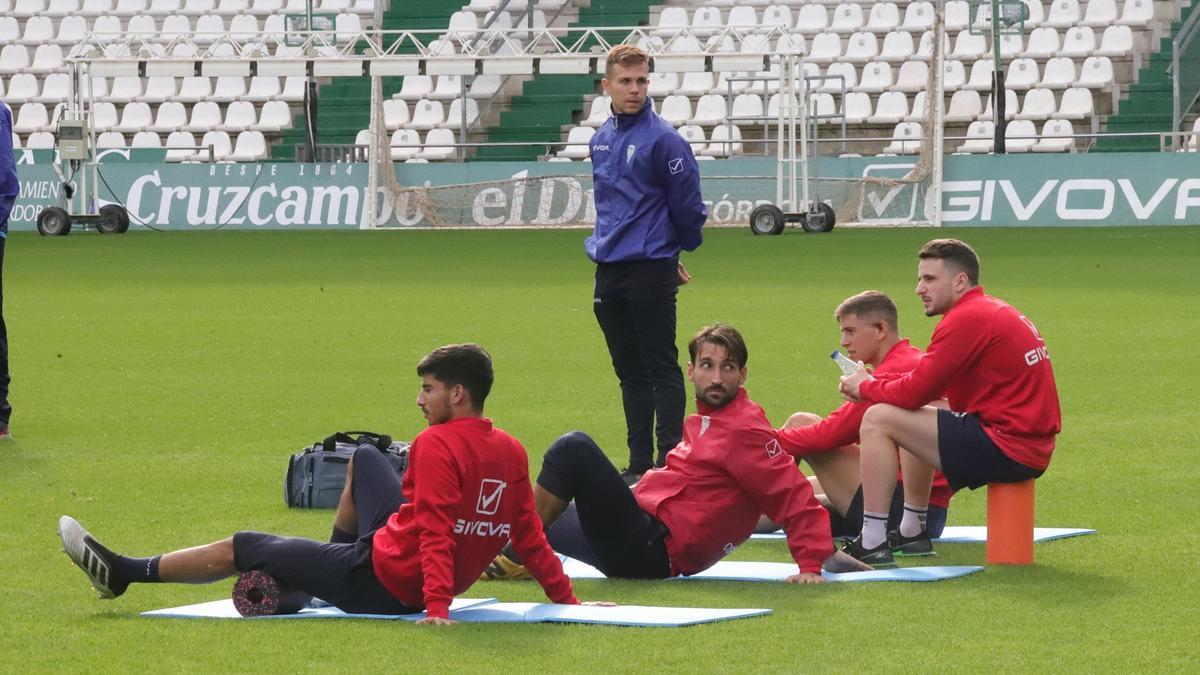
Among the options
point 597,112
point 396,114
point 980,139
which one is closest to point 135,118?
point 396,114

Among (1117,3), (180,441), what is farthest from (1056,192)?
(180,441)

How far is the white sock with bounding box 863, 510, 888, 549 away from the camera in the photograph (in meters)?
7.52

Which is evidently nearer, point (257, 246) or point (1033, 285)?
point (1033, 285)

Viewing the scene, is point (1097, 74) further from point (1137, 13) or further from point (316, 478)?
point (316, 478)

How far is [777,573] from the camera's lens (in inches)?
291

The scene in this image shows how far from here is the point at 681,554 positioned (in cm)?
735

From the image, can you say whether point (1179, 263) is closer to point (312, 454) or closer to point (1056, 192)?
point (1056, 192)

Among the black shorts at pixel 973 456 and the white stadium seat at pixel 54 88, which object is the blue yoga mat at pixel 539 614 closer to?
the black shorts at pixel 973 456

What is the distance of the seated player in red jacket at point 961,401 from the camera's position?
24.4 feet

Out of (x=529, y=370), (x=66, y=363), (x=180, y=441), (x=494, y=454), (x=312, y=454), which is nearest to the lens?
(x=494, y=454)

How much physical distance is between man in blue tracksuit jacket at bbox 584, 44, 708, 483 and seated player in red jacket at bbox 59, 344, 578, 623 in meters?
2.97

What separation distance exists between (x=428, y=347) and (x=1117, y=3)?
27.0m

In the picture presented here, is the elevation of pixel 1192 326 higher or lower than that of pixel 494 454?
lower

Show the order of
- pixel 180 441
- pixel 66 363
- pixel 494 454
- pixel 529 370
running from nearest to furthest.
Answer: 1. pixel 494 454
2. pixel 180 441
3. pixel 529 370
4. pixel 66 363
